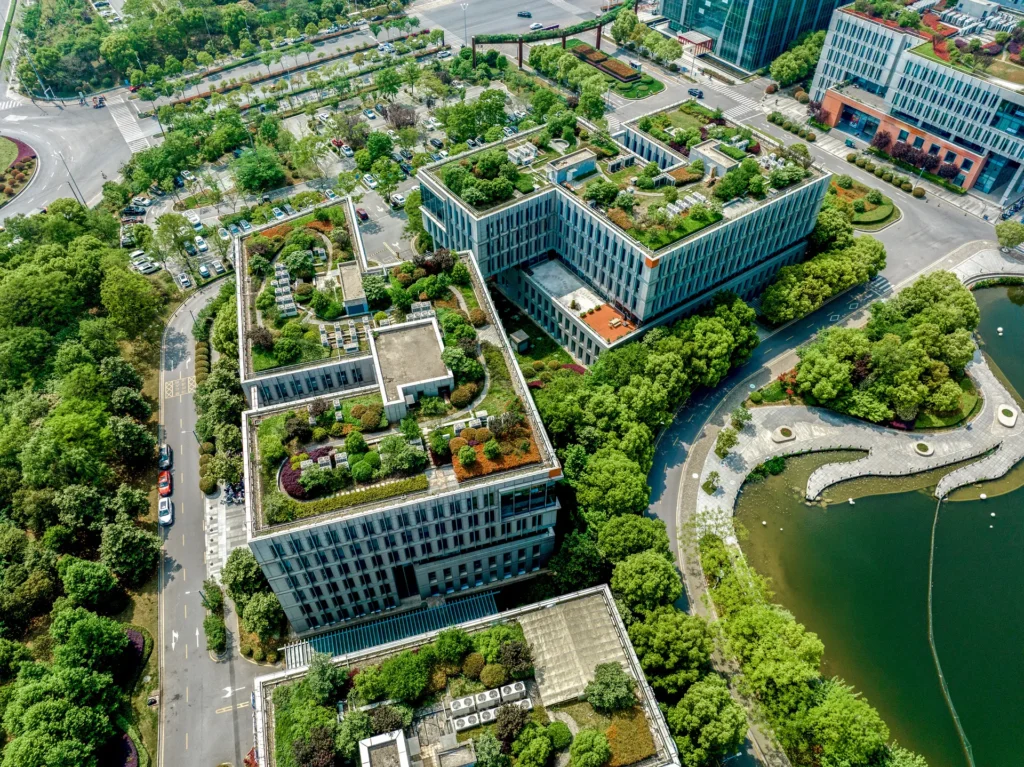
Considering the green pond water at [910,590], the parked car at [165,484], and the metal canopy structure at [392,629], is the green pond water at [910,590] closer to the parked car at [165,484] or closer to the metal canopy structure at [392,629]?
the metal canopy structure at [392,629]

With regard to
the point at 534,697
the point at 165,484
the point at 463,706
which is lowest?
the point at 165,484

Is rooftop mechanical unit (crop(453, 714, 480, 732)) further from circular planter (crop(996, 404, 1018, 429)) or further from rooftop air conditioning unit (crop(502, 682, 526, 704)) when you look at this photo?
circular planter (crop(996, 404, 1018, 429))

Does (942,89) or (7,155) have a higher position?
(942,89)

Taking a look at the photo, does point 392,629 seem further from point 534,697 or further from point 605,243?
point 605,243

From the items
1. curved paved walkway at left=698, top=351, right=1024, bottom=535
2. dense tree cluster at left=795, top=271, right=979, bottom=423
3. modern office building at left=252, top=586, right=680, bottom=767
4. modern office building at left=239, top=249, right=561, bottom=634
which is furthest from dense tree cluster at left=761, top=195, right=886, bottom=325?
modern office building at left=252, top=586, right=680, bottom=767

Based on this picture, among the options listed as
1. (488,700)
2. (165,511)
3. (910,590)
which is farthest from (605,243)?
(165,511)

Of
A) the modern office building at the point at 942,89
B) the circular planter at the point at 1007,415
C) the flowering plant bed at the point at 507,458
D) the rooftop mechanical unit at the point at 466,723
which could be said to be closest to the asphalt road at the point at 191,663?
the rooftop mechanical unit at the point at 466,723
